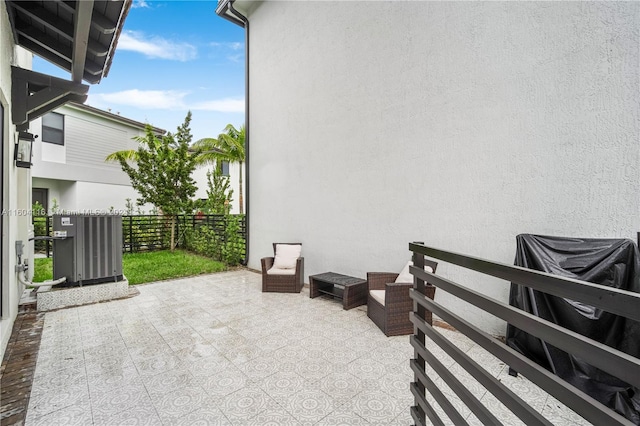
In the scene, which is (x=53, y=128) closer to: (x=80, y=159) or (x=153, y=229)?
(x=80, y=159)

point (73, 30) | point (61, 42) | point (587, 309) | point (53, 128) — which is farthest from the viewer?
point (53, 128)

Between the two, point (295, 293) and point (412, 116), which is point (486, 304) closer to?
point (412, 116)

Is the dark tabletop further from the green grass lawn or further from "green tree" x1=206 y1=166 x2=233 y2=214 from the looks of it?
"green tree" x1=206 y1=166 x2=233 y2=214

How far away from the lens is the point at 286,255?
5723 mm

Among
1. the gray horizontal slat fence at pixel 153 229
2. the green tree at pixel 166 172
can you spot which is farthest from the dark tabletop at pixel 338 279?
the green tree at pixel 166 172

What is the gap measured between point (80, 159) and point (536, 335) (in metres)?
15.3

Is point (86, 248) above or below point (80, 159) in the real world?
below

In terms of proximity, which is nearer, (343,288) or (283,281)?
(343,288)

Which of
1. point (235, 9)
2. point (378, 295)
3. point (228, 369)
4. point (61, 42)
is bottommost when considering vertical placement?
point (228, 369)

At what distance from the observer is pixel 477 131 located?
366 cm

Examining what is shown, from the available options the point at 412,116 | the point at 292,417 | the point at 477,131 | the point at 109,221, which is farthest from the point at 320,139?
the point at 292,417

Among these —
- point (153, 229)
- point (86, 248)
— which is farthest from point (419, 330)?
point (153, 229)

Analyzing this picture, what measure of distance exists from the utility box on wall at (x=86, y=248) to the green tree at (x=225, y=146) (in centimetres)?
882

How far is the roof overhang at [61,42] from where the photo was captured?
9.30ft
